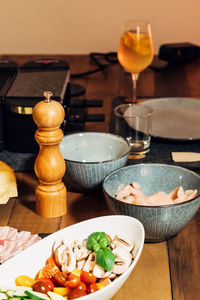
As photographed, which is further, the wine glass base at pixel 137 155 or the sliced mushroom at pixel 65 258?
the wine glass base at pixel 137 155

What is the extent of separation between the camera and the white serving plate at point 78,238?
30.8 inches

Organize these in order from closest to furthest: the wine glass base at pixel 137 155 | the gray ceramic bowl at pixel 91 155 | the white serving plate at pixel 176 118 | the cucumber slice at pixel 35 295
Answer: the cucumber slice at pixel 35 295
the gray ceramic bowl at pixel 91 155
the wine glass base at pixel 137 155
the white serving plate at pixel 176 118

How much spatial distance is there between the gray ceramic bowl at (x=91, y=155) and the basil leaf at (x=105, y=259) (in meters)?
0.34

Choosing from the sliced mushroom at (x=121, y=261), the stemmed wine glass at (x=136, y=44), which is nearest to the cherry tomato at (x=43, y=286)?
the sliced mushroom at (x=121, y=261)

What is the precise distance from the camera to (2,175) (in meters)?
1.16

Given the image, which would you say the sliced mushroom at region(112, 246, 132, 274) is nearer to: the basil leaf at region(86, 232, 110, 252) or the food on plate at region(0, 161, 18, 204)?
the basil leaf at region(86, 232, 110, 252)

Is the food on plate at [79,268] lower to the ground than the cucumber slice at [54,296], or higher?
lower

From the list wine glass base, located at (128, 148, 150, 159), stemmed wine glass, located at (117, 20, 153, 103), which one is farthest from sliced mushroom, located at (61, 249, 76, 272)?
stemmed wine glass, located at (117, 20, 153, 103)

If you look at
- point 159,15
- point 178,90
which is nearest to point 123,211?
point 178,90

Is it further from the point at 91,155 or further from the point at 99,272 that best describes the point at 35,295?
the point at 91,155

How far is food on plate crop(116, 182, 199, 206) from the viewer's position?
3.37 ft

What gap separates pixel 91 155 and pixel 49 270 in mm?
529

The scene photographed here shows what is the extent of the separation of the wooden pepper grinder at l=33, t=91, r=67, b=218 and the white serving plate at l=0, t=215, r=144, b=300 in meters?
0.20

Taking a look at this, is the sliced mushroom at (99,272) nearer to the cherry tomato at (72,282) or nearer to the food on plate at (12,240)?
the cherry tomato at (72,282)
